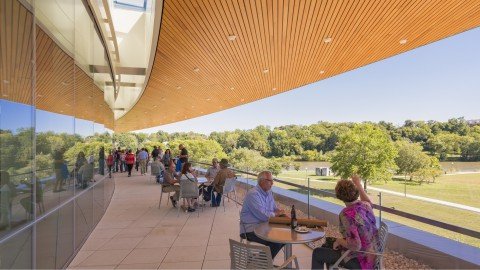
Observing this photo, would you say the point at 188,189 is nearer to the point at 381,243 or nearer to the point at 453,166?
the point at 381,243

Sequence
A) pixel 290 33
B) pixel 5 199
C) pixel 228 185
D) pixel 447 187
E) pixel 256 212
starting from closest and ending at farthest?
1. pixel 5 199
2. pixel 256 212
3. pixel 290 33
4. pixel 228 185
5. pixel 447 187

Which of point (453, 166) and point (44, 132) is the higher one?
point (44, 132)

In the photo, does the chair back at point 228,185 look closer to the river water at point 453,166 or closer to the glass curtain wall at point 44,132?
the glass curtain wall at point 44,132

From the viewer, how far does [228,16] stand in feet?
19.4

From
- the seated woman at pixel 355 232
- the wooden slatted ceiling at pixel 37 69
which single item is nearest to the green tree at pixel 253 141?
the wooden slatted ceiling at pixel 37 69

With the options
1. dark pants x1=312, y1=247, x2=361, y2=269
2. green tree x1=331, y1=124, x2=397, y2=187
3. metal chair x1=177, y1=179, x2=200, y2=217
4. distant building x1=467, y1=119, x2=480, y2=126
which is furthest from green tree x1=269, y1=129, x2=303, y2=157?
dark pants x1=312, y1=247, x2=361, y2=269

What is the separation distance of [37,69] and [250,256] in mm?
2774

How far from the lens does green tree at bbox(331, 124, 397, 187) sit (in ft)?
226

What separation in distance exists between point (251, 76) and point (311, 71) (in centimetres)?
200

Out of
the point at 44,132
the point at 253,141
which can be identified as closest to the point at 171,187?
the point at 44,132

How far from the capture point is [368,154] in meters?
68.5

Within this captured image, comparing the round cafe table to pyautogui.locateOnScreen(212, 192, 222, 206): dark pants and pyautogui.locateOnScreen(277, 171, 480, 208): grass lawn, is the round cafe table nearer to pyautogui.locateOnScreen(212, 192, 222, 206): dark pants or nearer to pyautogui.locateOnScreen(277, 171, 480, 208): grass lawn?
pyautogui.locateOnScreen(212, 192, 222, 206): dark pants

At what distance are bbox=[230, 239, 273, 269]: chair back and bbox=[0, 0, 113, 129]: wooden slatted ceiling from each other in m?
2.20

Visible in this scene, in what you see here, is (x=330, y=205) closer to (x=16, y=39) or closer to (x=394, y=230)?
(x=394, y=230)
